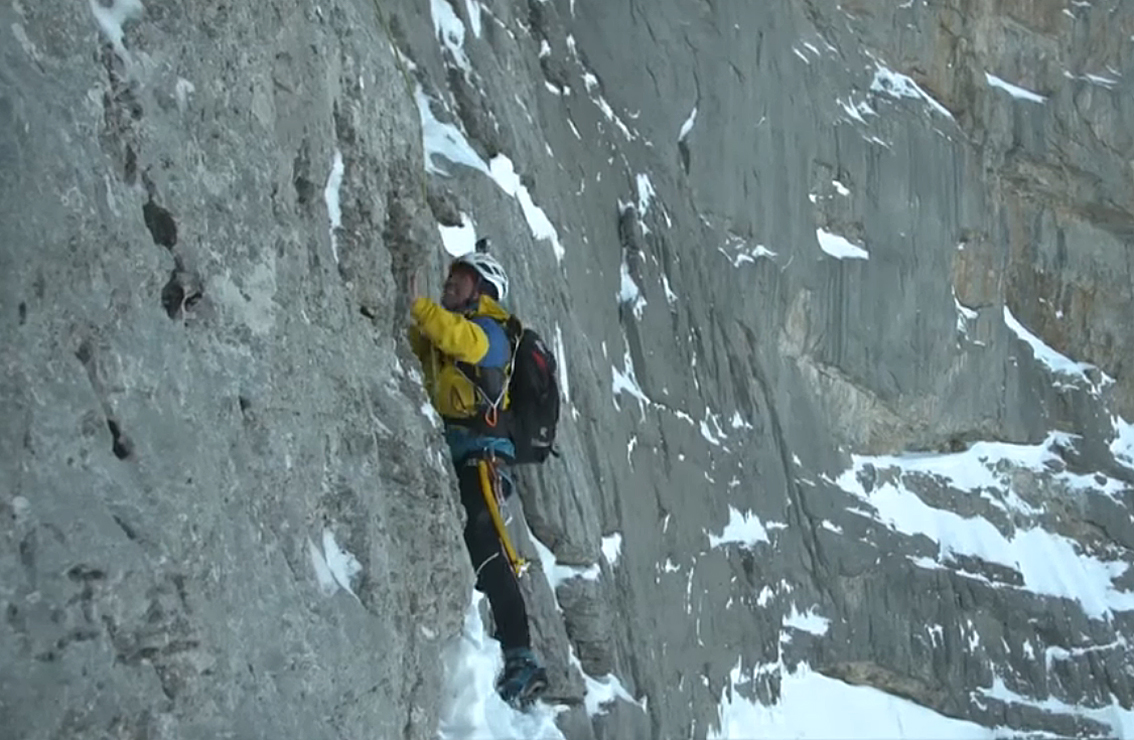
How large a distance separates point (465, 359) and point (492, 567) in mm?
1050

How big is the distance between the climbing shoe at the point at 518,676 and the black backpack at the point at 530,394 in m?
0.94

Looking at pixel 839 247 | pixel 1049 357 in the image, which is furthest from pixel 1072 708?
pixel 839 247

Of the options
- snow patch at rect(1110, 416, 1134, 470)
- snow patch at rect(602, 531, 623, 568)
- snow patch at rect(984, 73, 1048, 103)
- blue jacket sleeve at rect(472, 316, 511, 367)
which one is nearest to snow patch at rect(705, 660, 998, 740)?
snow patch at rect(602, 531, 623, 568)

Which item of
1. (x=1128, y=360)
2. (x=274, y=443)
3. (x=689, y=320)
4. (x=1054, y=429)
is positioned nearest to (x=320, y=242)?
(x=274, y=443)

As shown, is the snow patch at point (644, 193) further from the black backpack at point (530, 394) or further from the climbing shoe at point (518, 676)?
the climbing shoe at point (518, 676)

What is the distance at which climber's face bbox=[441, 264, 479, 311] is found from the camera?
6711 millimetres

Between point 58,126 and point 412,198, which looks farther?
point 412,198

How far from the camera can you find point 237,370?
157 inches

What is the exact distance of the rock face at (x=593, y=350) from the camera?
3.36 meters

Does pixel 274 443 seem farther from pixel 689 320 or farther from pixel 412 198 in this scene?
pixel 689 320

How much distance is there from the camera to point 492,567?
22.0 feet

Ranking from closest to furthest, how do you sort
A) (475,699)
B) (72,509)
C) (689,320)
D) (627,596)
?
(72,509) < (475,699) < (627,596) < (689,320)

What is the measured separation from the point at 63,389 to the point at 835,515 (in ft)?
49.3

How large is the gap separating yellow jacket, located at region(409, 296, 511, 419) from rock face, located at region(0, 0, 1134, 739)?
345mm
